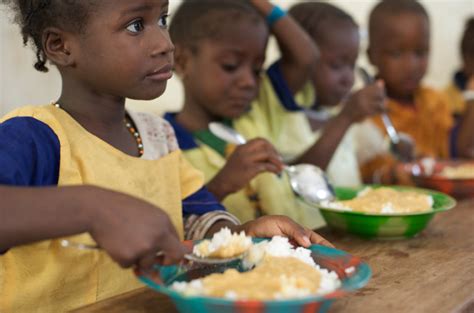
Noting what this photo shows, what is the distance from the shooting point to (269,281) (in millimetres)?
692

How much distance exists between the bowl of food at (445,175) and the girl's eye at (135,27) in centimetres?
100

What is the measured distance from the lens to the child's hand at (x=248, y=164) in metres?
1.29

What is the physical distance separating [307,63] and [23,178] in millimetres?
1095

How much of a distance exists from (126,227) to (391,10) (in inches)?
68.4

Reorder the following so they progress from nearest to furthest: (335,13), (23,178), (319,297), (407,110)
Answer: (319,297), (23,178), (335,13), (407,110)

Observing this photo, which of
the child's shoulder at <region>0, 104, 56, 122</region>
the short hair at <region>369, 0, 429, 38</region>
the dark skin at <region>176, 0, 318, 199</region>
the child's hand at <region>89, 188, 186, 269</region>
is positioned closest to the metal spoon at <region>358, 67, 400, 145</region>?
the short hair at <region>369, 0, 429, 38</region>

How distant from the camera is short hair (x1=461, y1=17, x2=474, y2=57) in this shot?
106 inches

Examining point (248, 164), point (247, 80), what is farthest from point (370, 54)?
point (248, 164)

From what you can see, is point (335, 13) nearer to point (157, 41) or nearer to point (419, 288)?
point (157, 41)

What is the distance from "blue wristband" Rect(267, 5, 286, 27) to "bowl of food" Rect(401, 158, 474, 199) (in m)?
0.58

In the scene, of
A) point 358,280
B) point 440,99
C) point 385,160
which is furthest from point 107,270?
point 440,99

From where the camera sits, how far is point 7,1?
1.01 metres

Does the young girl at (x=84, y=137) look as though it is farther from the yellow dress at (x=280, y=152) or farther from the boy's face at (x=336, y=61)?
the boy's face at (x=336, y=61)

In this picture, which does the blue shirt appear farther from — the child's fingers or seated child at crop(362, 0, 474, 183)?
seated child at crop(362, 0, 474, 183)
